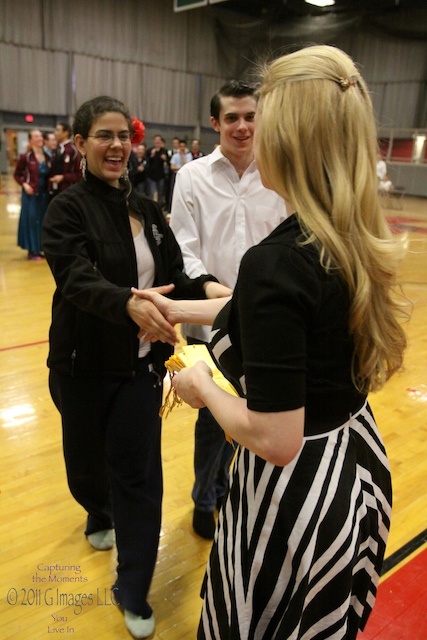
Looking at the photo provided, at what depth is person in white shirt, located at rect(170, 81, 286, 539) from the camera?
7.39ft

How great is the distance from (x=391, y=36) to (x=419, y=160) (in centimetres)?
419

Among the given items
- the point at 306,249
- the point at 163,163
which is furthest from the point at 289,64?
the point at 163,163

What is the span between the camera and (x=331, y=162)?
946 mm

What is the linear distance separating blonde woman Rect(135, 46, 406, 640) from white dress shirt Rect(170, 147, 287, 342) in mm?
1164

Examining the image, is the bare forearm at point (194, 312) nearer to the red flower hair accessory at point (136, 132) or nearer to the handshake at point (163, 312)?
the handshake at point (163, 312)

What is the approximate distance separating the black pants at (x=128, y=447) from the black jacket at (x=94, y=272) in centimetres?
8

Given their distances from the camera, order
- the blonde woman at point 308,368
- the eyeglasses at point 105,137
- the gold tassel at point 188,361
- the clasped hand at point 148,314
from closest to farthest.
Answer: the blonde woman at point 308,368, the gold tassel at point 188,361, the clasped hand at point 148,314, the eyeglasses at point 105,137

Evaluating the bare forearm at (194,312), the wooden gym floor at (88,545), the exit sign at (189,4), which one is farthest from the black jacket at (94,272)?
the exit sign at (189,4)

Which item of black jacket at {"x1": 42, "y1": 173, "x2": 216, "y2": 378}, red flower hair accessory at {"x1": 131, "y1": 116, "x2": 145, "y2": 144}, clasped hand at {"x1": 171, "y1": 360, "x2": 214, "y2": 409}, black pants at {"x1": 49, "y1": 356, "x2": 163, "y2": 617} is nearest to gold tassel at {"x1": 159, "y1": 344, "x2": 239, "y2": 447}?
clasped hand at {"x1": 171, "y1": 360, "x2": 214, "y2": 409}

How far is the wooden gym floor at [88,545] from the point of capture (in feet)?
6.38

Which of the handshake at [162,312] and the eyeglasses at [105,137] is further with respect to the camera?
the eyeglasses at [105,137]

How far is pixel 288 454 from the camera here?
964 mm

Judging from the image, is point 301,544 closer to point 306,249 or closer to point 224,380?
point 224,380

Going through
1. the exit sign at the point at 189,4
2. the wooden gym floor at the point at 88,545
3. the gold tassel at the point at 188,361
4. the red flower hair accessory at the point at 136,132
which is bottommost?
the wooden gym floor at the point at 88,545
